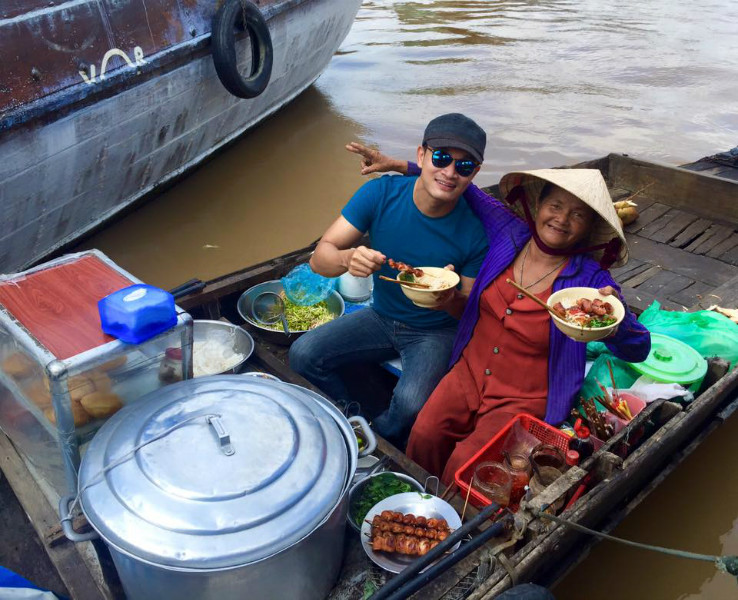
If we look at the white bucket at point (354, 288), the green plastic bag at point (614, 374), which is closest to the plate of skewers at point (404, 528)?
the green plastic bag at point (614, 374)

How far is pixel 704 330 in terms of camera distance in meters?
3.54

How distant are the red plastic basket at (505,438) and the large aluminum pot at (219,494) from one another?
2.54 ft

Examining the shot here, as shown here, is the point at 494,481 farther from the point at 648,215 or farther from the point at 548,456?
the point at 648,215

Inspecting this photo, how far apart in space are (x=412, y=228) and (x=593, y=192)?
89 centimetres

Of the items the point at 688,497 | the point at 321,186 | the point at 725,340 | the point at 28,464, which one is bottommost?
the point at 688,497

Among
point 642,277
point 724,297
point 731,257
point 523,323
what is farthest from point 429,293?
point 731,257

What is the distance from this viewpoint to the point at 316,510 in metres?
1.76

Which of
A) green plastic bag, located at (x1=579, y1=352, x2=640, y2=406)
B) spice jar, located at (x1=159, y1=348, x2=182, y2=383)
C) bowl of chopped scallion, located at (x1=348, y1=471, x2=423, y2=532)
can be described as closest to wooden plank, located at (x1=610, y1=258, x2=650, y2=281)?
green plastic bag, located at (x1=579, y1=352, x2=640, y2=406)

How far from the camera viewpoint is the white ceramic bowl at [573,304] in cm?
234

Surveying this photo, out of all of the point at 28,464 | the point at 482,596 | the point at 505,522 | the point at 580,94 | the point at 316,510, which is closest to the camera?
the point at 316,510

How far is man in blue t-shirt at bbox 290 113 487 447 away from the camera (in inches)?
110

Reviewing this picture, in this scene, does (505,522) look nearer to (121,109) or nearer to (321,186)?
(121,109)

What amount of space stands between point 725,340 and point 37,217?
532cm

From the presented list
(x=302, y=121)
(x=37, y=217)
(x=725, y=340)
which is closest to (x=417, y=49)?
(x=302, y=121)
